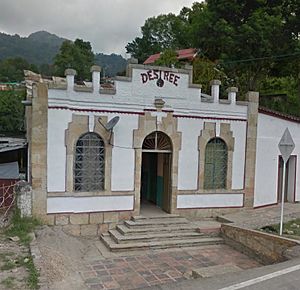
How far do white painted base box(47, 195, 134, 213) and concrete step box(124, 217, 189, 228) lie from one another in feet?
2.05

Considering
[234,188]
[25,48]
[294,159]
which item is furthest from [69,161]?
[25,48]

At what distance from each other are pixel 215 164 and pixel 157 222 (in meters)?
3.26

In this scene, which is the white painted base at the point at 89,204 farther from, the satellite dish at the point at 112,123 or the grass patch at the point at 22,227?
the satellite dish at the point at 112,123

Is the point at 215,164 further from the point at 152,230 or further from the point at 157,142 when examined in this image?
the point at 152,230

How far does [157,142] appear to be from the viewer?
524 inches

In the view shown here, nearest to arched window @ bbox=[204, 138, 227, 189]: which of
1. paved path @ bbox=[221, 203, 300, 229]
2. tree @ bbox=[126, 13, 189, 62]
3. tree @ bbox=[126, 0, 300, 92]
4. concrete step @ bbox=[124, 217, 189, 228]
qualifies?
paved path @ bbox=[221, 203, 300, 229]

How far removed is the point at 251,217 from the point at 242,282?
689 cm

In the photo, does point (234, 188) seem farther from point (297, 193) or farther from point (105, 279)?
point (105, 279)

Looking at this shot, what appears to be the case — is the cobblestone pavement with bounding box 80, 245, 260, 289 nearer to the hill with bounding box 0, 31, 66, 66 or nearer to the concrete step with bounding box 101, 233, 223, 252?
the concrete step with bounding box 101, 233, 223, 252

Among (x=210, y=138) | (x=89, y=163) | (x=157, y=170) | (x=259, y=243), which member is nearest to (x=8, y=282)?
(x=89, y=163)

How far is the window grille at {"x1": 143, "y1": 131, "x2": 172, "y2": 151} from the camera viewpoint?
1322cm

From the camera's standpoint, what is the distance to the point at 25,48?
117688 mm

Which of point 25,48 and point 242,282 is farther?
point 25,48

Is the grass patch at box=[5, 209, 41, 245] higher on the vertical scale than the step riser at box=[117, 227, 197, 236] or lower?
higher
